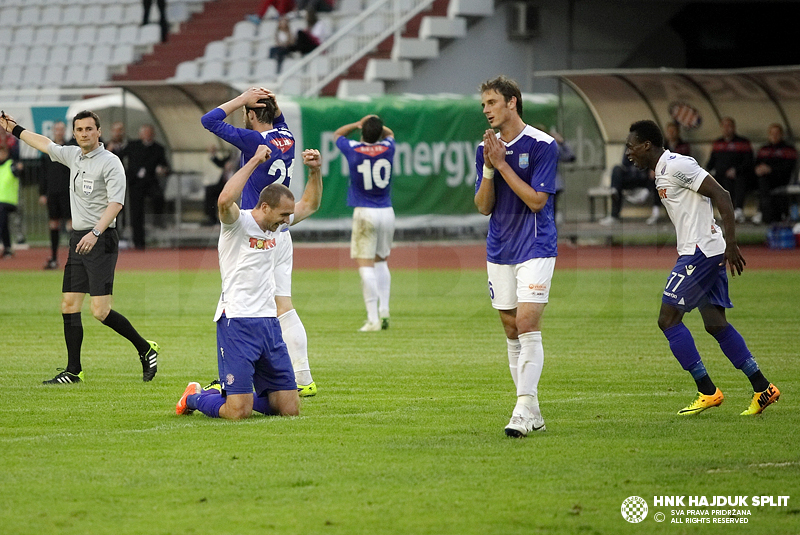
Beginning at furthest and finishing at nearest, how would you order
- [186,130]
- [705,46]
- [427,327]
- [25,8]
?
[25,8] < [705,46] < [186,130] < [427,327]

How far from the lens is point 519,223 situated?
24.7 ft

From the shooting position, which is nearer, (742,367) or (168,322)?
(742,367)

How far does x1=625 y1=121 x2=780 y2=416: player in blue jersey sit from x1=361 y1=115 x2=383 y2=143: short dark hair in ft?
19.2

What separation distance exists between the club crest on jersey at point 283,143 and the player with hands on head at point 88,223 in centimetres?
158

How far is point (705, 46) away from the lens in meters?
34.0

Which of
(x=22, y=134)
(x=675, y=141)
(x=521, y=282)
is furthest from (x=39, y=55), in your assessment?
(x=521, y=282)

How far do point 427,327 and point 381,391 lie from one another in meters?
4.57

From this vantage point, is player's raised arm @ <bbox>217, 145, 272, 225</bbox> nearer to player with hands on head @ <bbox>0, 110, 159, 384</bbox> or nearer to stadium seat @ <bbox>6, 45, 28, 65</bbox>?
player with hands on head @ <bbox>0, 110, 159, 384</bbox>

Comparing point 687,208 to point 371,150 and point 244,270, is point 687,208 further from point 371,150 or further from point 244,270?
point 371,150

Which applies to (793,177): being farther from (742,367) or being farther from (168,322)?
(742,367)

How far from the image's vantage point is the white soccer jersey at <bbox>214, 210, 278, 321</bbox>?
7.93 metres

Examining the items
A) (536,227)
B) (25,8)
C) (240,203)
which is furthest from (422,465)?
(25,8)

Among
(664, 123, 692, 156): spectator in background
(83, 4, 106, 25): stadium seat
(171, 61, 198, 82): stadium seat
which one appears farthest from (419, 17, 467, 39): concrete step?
(83, 4, 106, 25): stadium seat

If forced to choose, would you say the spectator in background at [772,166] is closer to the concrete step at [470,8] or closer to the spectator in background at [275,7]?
the concrete step at [470,8]
